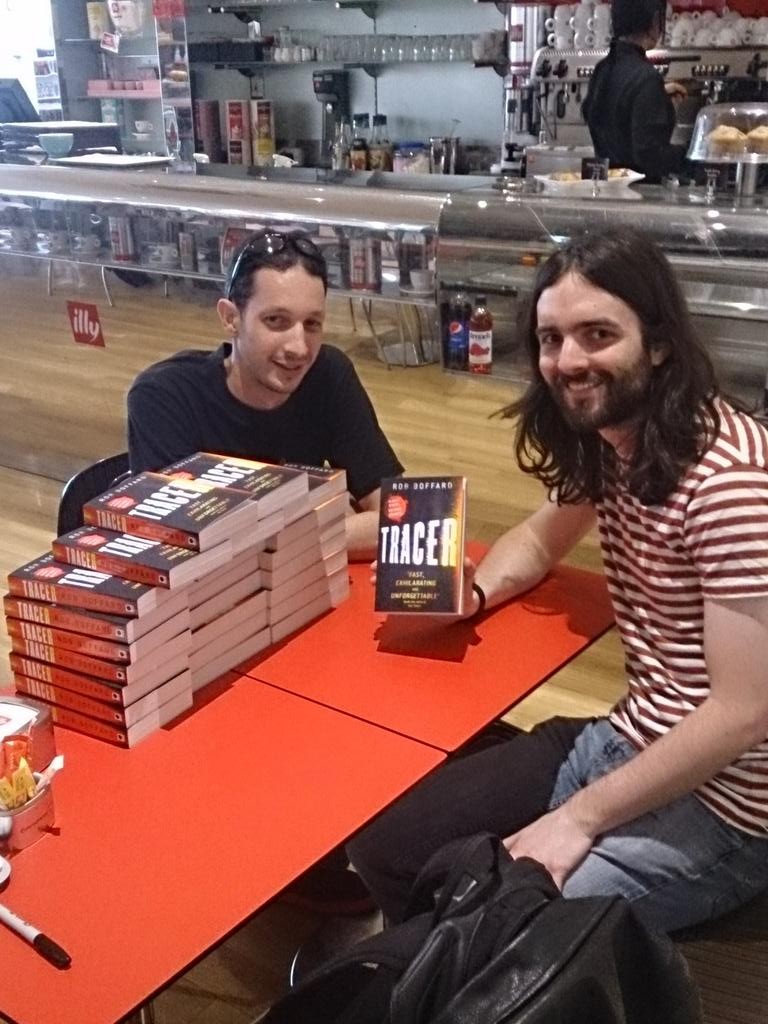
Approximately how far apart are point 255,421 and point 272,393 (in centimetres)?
6

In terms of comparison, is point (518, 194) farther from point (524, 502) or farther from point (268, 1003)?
point (268, 1003)

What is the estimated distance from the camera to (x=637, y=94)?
4750 mm

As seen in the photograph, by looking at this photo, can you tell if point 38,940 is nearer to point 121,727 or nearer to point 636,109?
point 121,727

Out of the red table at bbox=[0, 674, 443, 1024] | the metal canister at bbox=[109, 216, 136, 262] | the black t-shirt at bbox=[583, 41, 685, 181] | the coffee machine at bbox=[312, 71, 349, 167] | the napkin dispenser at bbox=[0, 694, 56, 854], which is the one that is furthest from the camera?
the coffee machine at bbox=[312, 71, 349, 167]

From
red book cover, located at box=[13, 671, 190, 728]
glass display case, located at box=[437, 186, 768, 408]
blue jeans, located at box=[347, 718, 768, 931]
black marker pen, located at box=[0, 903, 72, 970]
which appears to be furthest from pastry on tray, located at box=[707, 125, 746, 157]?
black marker pen, located at box=[0, 903, 72, 970]

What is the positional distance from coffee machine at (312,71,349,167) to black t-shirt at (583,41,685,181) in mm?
2885

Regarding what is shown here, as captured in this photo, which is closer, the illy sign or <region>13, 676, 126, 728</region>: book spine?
<region>13, 676, 126, 728</region>: book spine

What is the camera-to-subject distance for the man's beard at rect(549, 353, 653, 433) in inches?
62.4

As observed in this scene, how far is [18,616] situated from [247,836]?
47 cm

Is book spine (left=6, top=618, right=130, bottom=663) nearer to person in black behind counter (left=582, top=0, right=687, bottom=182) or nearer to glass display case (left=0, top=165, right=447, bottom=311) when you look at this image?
glass display case (left=0, top=165, right=447, bottom=311)

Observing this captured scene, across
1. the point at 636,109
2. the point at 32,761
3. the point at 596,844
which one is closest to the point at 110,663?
the point at 32,761

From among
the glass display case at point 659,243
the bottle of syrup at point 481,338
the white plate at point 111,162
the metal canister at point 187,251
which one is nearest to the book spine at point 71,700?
the glass display case at point 659,243

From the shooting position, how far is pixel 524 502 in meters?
3.82

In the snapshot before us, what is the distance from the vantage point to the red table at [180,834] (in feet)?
3.63
